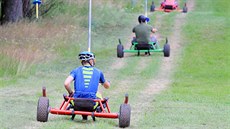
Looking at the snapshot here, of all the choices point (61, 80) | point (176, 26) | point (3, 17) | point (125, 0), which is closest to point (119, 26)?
point (176, 26)

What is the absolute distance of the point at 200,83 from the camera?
17.9m

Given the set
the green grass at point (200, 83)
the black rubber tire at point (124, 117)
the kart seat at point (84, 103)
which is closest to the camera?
the black rubber tire at point (124, 117)

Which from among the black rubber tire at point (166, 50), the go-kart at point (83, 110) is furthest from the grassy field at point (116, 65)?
the black rubber tire at point (166, 50)

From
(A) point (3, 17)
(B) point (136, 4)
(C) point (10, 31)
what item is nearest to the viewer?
(C) point (10, 31)

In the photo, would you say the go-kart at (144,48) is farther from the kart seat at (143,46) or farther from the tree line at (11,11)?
the tree line at (11,11)

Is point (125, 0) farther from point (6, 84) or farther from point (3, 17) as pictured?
point (6, 84)

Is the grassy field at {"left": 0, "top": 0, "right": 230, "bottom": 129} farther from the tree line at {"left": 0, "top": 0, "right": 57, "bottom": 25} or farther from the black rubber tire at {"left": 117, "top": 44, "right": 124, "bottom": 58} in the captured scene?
the tree line at {"left": 0, "top": 0, "right": 57, "bottom": 25}

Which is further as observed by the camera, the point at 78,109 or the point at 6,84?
the point at 6,84

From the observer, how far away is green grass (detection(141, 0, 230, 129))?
11391mm

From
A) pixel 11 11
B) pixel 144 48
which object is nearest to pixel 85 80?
pixel 144 48

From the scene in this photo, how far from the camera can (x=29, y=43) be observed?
23.9m

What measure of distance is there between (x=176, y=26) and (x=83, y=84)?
21045 mm

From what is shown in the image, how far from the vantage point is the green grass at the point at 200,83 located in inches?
448

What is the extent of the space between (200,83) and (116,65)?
4267 mm
